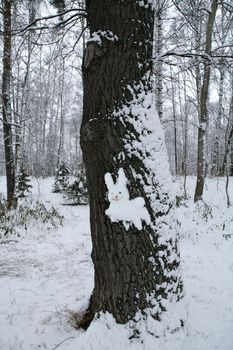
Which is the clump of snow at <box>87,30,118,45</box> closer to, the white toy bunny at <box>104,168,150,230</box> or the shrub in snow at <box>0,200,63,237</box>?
the white toy bunny at <box>104,168,150,230</box>

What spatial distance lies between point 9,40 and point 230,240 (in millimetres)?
8410

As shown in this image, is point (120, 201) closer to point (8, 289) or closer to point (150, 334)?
point (150, 334)

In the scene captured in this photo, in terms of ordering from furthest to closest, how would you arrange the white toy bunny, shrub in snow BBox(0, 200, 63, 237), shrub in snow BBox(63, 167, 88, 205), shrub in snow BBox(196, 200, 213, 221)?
shrub in snow BBox(63, 167, 88, 205) → shrub in snow BBox(196, 200, 213, 221) → shrub in snow BBox(0, 200, 63, 237) → the white toy bunny

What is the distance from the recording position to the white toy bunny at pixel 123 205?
203 cm

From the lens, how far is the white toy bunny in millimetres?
2027

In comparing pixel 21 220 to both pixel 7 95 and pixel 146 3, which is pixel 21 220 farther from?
pixel 146 3

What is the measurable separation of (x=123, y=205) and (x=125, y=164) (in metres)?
0.35

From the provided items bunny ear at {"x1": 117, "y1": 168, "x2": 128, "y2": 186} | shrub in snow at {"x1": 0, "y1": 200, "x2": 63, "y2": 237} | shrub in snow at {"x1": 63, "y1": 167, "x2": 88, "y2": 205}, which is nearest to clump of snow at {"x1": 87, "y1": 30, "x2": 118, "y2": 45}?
bunny ear at {"x1": 117, "y1": 168, "x2": 128, "y2": 186}

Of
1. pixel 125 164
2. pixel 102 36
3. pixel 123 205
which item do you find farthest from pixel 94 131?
pixel 102 36

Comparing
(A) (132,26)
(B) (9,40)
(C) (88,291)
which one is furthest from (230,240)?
(B) (9,40)

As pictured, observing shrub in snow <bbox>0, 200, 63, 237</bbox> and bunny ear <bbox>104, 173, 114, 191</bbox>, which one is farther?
shrub in snow <bbox>0, 200, 63, 237</bbox>

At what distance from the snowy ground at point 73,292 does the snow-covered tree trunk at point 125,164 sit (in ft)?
0.90

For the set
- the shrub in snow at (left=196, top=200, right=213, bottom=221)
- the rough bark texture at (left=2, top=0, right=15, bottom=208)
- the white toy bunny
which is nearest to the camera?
the white toy bunny

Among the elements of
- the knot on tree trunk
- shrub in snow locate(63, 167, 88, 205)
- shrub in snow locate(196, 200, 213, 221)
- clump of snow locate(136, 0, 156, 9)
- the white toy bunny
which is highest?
clump of snow locate(136, 0, 156, 9)
